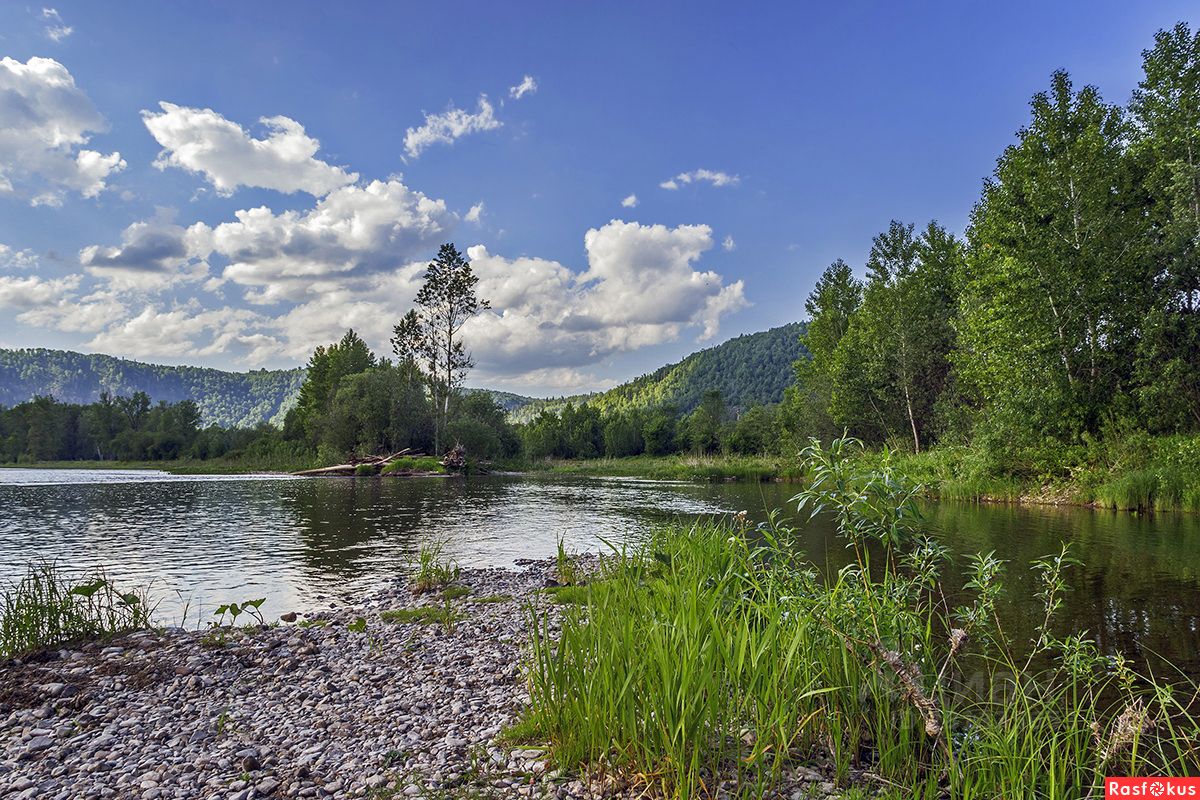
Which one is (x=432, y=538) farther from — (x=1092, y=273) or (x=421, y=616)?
(x=1092, y=273)

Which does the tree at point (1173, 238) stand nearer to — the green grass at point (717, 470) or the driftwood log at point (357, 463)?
the green grass at point (717, 470)

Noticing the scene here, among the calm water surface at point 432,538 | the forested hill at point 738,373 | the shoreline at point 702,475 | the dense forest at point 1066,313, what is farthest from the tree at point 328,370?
the forested hill at point 738,373

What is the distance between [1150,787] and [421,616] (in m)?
8.53

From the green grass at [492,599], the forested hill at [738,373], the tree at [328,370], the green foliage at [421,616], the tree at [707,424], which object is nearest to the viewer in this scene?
the green foliage at [421,616]

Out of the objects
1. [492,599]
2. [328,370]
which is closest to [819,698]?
[492,599]

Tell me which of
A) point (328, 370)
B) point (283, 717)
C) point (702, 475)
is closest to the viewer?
point (283, 717)

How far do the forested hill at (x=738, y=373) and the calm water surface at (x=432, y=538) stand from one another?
428 feet

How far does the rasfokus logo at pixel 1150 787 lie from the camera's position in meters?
3.36

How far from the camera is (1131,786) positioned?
340 cm

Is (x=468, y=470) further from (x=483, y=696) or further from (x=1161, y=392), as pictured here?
(x=483, y=696)

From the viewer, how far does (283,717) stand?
559cm

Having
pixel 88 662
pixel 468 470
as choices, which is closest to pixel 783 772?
pixel 88 662

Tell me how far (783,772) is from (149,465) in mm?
97255

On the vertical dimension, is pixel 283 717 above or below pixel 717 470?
above
